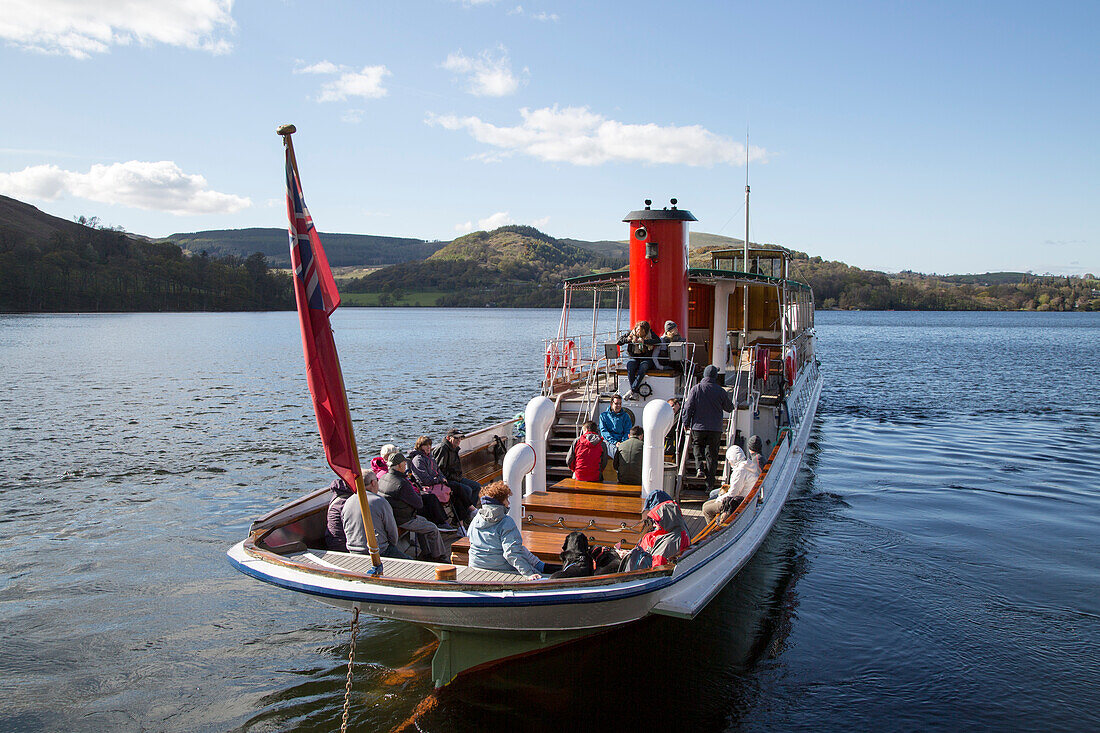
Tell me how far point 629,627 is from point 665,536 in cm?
200

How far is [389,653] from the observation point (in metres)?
9.59

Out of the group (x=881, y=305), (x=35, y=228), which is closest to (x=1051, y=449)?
(x=881, y=305)

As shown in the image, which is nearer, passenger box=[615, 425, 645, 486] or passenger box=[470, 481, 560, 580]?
passenger box=[470, 481, 560, 580]

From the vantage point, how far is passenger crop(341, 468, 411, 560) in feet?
26.3

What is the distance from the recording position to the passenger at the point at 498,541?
7.32 meters

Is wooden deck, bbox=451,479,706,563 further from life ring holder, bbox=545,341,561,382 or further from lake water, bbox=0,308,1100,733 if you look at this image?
life ring holder, bbox=545,341,561,382

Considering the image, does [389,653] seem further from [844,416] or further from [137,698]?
[844,416]

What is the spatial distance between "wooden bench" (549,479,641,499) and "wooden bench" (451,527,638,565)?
1529mm

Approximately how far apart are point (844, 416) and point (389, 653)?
25.5m

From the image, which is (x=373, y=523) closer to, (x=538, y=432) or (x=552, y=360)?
(x=538, y=432)

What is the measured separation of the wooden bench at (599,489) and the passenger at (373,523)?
3.52 metres

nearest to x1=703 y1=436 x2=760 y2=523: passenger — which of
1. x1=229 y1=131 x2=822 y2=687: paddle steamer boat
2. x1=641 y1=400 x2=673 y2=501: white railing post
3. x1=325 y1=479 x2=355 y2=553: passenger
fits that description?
x1=229 y1=131 x2=822 y2=687: paddle steamer boat

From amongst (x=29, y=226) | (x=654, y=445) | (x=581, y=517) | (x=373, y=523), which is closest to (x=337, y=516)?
(x=373, y=523)

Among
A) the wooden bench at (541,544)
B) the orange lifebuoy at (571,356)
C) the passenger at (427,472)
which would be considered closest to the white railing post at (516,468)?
the wooden bench at (541,544)
